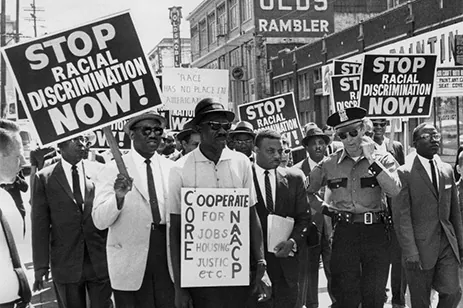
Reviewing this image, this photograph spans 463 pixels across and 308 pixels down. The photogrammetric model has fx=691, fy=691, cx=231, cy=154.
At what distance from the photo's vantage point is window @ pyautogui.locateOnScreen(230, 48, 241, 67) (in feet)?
181

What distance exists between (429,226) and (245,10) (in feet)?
158

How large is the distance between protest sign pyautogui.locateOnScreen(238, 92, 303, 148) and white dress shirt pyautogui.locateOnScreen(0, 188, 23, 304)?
748cm

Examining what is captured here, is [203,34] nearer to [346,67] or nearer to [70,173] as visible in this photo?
[346,67]

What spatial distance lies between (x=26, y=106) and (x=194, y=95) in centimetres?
878

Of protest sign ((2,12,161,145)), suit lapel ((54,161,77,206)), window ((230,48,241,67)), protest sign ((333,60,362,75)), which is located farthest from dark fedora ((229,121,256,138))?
window ((230,48,241,67))

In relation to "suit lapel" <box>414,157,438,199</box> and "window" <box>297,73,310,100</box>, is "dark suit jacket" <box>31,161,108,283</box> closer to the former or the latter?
"suit lapel" <box>414,157,438,199</box>

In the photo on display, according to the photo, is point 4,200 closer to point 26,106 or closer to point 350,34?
point 26,106

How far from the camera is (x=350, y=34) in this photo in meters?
31.5

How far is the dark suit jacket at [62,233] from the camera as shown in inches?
238

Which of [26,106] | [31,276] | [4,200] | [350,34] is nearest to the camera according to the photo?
[4,200]

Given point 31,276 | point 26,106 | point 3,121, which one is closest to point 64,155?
point 3,121

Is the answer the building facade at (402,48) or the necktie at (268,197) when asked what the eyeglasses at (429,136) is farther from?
the building facade at (402,48)

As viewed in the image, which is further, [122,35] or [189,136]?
[189,136]

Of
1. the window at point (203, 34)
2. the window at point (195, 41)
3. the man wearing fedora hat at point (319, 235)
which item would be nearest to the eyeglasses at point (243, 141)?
the man wearing fedora hat at point (319, 235)
